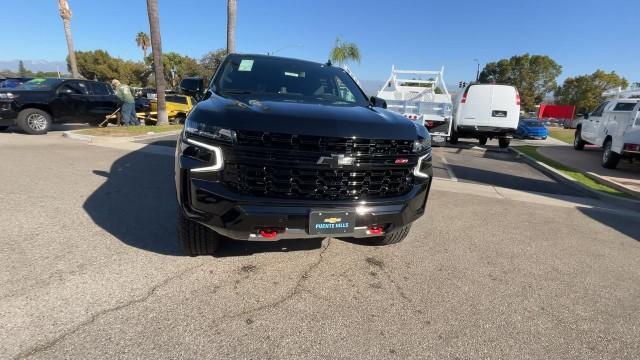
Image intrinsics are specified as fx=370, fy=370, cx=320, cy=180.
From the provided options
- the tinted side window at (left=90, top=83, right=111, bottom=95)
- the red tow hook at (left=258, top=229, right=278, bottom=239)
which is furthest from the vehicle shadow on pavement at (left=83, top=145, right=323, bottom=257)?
the tinted side window at (left=90, top=83, right=111, bottom=95)

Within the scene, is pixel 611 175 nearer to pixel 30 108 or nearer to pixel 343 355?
pixel 343 355

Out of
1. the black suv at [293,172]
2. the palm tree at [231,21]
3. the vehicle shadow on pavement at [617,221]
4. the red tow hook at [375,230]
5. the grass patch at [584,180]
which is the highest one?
the palm tree at [231,21]

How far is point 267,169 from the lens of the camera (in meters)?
2.53

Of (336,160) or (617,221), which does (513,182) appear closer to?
(617,221)

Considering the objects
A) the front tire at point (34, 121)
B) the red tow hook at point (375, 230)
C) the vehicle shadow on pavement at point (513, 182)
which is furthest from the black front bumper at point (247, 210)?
the front tire at point (34, 121)

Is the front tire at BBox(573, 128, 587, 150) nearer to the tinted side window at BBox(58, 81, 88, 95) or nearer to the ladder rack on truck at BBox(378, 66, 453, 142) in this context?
the ladder rack on truck at BBox(378, 66, 453, 142)

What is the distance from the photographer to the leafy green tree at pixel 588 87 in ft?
188

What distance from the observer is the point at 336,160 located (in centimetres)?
260

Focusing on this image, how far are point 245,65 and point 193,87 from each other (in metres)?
0.78

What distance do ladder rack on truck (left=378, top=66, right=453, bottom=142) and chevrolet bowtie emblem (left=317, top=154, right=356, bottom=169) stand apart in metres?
9.66

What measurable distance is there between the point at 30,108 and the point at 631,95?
60.1 feet

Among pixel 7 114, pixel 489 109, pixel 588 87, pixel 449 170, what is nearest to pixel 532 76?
pixel 588 87

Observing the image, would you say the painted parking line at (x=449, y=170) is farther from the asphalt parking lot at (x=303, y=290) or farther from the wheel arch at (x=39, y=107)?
the wheel arch at (x=39, y=107)

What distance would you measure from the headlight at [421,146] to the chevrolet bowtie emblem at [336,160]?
60 cm
